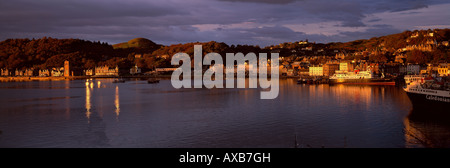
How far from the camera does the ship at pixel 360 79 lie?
266 ft

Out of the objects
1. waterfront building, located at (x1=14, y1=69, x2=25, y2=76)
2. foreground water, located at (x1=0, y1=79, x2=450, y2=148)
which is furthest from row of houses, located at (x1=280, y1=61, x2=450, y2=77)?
waterfront building, located at (x1=14, y1=69, x2=25, y2=76)

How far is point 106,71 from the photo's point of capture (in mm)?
191000

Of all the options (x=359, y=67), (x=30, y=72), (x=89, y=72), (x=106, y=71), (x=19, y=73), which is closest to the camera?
(x=359, y=67)

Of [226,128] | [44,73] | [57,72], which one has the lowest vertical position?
[226,128]

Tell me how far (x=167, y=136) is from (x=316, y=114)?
13549mm

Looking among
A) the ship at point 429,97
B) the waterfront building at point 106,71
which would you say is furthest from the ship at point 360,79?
the waterfront building at point 106,71

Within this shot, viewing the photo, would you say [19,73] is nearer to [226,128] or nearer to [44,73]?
[44,73]

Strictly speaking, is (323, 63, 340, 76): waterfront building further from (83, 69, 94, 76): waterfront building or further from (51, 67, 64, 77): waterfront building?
(51, 67, 64, 77): waterfront building

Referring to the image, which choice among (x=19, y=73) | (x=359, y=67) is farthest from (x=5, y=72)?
(x=359, y=67)

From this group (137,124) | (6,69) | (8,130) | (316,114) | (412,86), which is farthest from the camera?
(6,69)

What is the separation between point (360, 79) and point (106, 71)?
139236 millimetres
